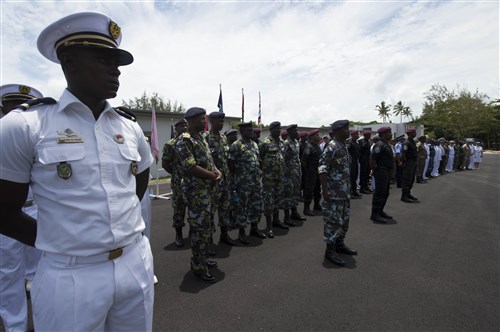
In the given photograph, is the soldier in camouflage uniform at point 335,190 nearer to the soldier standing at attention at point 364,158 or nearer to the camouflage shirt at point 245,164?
the camouflage shirt at point 245,164

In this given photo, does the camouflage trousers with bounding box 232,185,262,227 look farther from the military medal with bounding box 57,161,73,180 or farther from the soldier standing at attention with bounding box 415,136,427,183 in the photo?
the soldier standing at attention with bounding box 415,136,427,183

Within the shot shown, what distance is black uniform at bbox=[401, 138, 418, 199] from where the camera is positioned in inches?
326

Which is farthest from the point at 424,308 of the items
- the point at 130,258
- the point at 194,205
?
the point at 130,258

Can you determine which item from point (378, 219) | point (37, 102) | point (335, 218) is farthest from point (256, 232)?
point (37, 102)

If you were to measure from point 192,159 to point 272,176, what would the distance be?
2577 millimetres

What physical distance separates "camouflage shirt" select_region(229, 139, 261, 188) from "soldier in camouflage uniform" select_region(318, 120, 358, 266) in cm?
128

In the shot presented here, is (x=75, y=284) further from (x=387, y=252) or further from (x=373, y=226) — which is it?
(x=373, y=226)

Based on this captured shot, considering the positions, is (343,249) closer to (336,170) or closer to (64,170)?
(336,170)

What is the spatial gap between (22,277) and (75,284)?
2.20m

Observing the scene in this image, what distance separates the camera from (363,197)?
9.02m

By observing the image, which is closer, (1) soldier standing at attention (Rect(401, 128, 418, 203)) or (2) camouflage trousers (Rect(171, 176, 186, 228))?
(2) camouflage trousers (Rect(171, 176, 186, 228))

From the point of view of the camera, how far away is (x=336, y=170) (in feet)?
13.6

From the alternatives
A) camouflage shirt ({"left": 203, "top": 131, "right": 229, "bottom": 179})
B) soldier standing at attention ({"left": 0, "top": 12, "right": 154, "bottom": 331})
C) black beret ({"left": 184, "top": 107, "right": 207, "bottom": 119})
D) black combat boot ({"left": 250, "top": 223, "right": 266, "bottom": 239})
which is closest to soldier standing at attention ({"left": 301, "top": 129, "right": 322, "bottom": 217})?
black combat boot ({"left": 250, "top": 223, "right": 266, "bottom": 239})

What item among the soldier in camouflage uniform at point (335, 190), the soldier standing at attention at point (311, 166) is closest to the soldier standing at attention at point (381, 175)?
the soldier standing at attention at point (311, 166)
